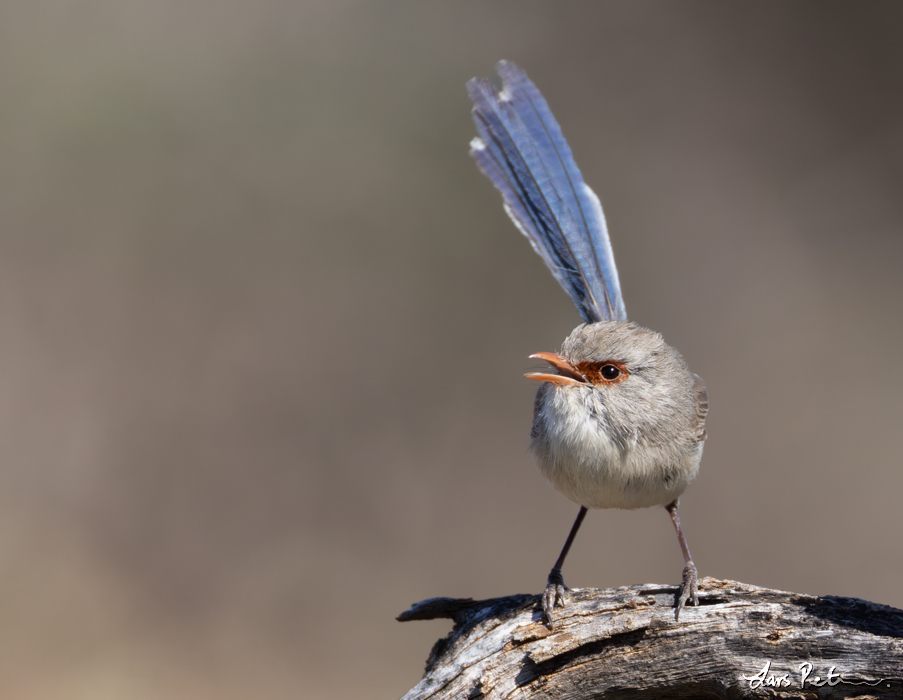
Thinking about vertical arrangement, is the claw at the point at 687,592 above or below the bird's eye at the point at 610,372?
below

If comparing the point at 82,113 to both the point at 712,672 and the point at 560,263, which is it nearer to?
the point at 560,263

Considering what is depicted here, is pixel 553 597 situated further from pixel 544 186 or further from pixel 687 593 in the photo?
pixel 544 186

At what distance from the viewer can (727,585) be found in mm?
2936

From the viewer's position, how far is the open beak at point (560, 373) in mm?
Result: 2973

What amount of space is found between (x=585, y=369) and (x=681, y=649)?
3.56ft

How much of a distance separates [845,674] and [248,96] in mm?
6770

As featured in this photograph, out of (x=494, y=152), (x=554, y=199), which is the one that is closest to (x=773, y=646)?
(x=554, y=199)

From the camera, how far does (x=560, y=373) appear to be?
3125mm

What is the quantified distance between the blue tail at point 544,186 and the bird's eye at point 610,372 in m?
0.47

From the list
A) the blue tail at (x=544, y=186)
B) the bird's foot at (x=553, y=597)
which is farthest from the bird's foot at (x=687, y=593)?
the blue tail at (x=544, y=186)

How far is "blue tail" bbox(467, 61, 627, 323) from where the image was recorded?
3.51 meters
